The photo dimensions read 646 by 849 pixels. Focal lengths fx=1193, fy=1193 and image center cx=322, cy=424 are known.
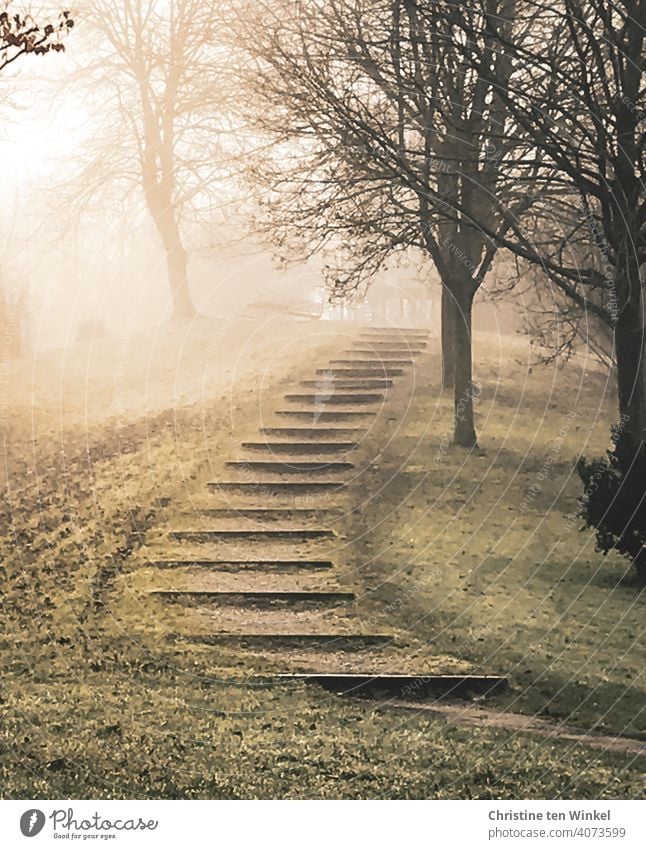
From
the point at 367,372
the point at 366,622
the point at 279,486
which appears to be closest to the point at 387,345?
the point at 367,372

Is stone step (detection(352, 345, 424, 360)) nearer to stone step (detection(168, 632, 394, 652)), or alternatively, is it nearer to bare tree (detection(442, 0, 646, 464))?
bare tree (detection(442, 0, 646, 464))

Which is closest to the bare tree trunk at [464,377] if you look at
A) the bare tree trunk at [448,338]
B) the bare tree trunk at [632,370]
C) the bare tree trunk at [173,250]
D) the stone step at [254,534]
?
the bare tree trunk at [448,338]

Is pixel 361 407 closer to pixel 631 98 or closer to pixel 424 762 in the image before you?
pixel 631 98

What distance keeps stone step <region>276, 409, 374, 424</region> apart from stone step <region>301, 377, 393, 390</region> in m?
0.90

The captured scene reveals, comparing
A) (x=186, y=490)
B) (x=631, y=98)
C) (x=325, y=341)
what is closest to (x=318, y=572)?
(x=186, y=490)

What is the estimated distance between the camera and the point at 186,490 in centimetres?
1577

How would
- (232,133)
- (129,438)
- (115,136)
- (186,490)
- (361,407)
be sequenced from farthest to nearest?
(115,136) < (232,133) < (361,407) < (129,438) < (186,490)

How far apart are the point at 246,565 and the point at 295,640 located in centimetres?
171

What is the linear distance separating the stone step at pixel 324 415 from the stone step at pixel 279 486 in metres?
2.01

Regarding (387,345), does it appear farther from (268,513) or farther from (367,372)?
(268,513)

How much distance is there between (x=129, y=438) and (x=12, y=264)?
6536 millimetres

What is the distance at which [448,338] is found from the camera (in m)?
19.7

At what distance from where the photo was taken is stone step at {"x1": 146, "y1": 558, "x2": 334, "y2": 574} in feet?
45.8
